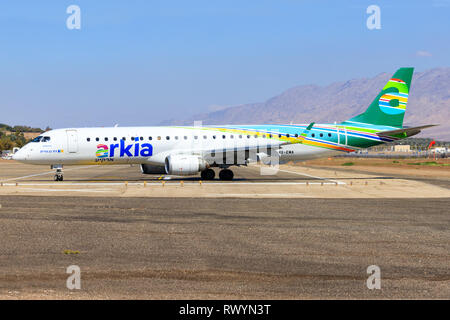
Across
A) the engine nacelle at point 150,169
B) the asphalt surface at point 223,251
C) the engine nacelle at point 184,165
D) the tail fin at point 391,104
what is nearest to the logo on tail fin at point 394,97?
the tail fin at point 391,104

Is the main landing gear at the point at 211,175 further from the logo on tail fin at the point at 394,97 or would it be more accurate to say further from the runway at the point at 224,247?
the runway at the point at 224,247

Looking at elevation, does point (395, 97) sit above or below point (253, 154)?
above

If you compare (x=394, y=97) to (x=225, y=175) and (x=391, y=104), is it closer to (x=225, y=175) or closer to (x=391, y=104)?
(x=391, y=104)

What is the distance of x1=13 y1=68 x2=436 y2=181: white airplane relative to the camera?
116 feet

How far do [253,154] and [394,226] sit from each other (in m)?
20.3

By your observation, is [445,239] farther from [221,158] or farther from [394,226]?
[221,158]

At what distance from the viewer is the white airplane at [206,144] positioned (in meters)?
35.4

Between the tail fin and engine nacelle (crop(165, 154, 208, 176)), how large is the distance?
11380mm

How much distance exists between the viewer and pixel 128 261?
411 inches

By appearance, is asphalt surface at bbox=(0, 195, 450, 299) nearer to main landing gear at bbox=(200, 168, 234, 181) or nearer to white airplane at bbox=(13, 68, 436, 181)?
white airplane at bbox=(13, 68, 436, 181)

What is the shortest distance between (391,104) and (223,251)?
30.2m

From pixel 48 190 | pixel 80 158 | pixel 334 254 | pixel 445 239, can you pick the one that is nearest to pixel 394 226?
pixel 445 239

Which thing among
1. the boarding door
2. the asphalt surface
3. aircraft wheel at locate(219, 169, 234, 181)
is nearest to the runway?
the asphalt surface
